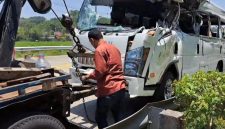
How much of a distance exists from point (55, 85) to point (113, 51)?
1.45 m

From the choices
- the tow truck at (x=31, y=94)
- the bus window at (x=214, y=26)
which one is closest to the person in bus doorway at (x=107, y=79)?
the tow truck at (x=31, y=94)

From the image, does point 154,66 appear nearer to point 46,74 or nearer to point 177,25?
point 177,25

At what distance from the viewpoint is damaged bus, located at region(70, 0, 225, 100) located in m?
7.31

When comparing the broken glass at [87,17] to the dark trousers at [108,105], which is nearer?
the dark trousers at [108,105]

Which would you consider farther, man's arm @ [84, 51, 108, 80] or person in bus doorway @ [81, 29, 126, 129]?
person in bus doorway @ [81, 29, 126, 129]

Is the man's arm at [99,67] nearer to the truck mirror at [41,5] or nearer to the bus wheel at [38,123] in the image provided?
the truck mirror at [41,5]

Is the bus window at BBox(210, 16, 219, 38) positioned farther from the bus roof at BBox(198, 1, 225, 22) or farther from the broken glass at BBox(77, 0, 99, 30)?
the broken glass at BBox(77, 0, 99, 30)

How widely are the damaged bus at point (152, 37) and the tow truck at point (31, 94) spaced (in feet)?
5.77

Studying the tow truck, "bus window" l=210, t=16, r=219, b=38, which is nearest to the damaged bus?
"bus window" l=210, t=16, r=219, b=38

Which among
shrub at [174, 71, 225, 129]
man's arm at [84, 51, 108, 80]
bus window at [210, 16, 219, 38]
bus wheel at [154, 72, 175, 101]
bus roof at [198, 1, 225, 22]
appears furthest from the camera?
bus window at [210, 16, 219, 38]

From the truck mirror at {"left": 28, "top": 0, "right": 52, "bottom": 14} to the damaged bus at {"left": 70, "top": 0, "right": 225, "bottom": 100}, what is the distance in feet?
4.98

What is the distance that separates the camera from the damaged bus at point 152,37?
731 centimetres

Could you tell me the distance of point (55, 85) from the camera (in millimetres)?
4609

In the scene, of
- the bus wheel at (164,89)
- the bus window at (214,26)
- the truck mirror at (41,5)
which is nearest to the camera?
the truck mirror at (41,5)
